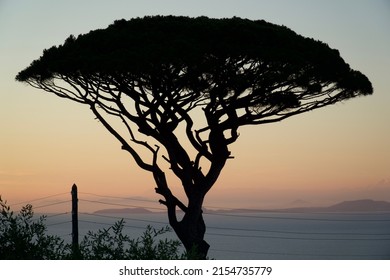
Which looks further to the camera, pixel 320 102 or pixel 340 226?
pixel 340 226

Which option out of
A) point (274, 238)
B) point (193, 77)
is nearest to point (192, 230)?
point (193, 77)

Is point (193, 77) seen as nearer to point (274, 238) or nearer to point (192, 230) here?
point (192, 230)

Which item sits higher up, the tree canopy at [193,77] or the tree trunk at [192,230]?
the tree canopy at [193,77]

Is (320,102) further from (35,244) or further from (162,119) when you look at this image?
(35,244)

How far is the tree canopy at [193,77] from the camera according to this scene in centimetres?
1417

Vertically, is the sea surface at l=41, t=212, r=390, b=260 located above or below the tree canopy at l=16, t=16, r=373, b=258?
below

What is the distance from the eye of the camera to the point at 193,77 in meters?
14.5

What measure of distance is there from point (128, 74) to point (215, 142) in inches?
112

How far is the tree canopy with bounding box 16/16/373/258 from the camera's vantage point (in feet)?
46.5

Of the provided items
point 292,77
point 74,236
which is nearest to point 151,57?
point 292,77

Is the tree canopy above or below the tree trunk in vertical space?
above

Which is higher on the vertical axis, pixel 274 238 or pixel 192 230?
pixel 192 230

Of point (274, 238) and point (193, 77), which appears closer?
point (193, 77)

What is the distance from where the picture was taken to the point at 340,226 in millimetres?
114188
